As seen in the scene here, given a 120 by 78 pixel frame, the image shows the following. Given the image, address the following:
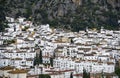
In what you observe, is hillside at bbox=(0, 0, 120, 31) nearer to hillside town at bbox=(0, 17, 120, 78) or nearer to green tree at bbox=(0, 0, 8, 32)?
green tree at bbox=(0, 0, 8, 32)

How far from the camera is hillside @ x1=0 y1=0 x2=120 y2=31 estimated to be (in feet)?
348

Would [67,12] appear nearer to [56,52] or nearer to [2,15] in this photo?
[2,15]

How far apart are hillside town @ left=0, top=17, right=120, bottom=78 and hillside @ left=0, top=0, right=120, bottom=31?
720 centimetres

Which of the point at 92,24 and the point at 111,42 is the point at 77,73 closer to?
the point at 111,42

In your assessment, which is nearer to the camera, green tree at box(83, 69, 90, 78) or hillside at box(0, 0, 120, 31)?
green tree at box(83, 69, 90, 78)

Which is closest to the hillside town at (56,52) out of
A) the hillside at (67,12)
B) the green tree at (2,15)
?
the green tree at (2,15)

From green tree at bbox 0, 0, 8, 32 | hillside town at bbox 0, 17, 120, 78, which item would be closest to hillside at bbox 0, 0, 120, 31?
green tree at bbox 0, 0, 8, 32

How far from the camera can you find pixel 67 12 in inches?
4259

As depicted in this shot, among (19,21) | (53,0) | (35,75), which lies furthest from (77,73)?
(53,0)

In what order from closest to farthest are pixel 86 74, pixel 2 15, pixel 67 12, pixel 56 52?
pixel 86 74 < pixel 56 52 < pixel 2 15 < pixel 67 12

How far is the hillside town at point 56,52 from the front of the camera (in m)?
61.2

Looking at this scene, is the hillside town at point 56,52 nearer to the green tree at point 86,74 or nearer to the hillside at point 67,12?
the green tree at point 86,74

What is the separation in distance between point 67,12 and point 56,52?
3529 cm

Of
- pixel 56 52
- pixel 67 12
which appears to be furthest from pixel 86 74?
pixel 67 12
